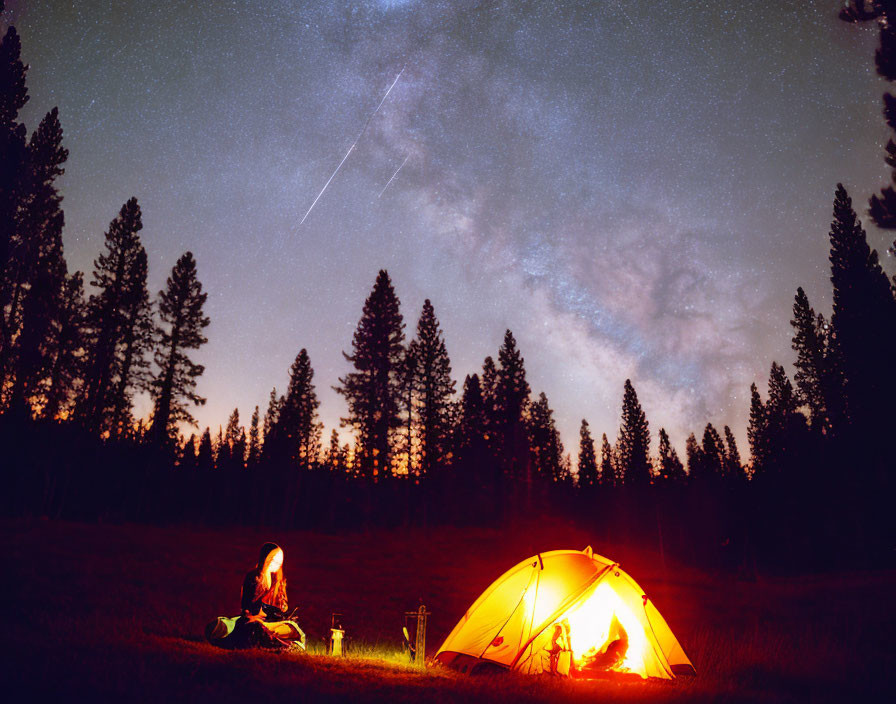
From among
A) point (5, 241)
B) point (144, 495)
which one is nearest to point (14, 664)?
point (5, 241)

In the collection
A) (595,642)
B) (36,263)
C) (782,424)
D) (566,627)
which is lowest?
(595,642)

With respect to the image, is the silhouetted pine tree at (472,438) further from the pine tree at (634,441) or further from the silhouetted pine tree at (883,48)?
the silhouetted pine tree at (883,48)

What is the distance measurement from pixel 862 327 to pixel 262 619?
36.5m

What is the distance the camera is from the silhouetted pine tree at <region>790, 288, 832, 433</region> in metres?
40.3

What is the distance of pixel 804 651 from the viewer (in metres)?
10.3

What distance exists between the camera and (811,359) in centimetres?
4156

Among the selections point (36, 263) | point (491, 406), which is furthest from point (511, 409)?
point (36, 263)

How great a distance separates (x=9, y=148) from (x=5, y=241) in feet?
11.0

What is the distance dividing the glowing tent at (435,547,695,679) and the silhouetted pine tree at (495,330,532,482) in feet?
111

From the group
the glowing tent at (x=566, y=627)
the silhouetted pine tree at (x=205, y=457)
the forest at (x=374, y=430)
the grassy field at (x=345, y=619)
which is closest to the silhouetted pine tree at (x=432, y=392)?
the forest at (x=374, y=430)

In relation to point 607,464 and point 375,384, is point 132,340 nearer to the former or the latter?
point 375,384

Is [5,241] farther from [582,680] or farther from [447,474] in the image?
[447,474]

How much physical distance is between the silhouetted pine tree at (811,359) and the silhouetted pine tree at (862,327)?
7.97 metres

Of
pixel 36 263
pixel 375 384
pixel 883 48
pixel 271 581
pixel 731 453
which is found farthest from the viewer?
pixel 731 453
